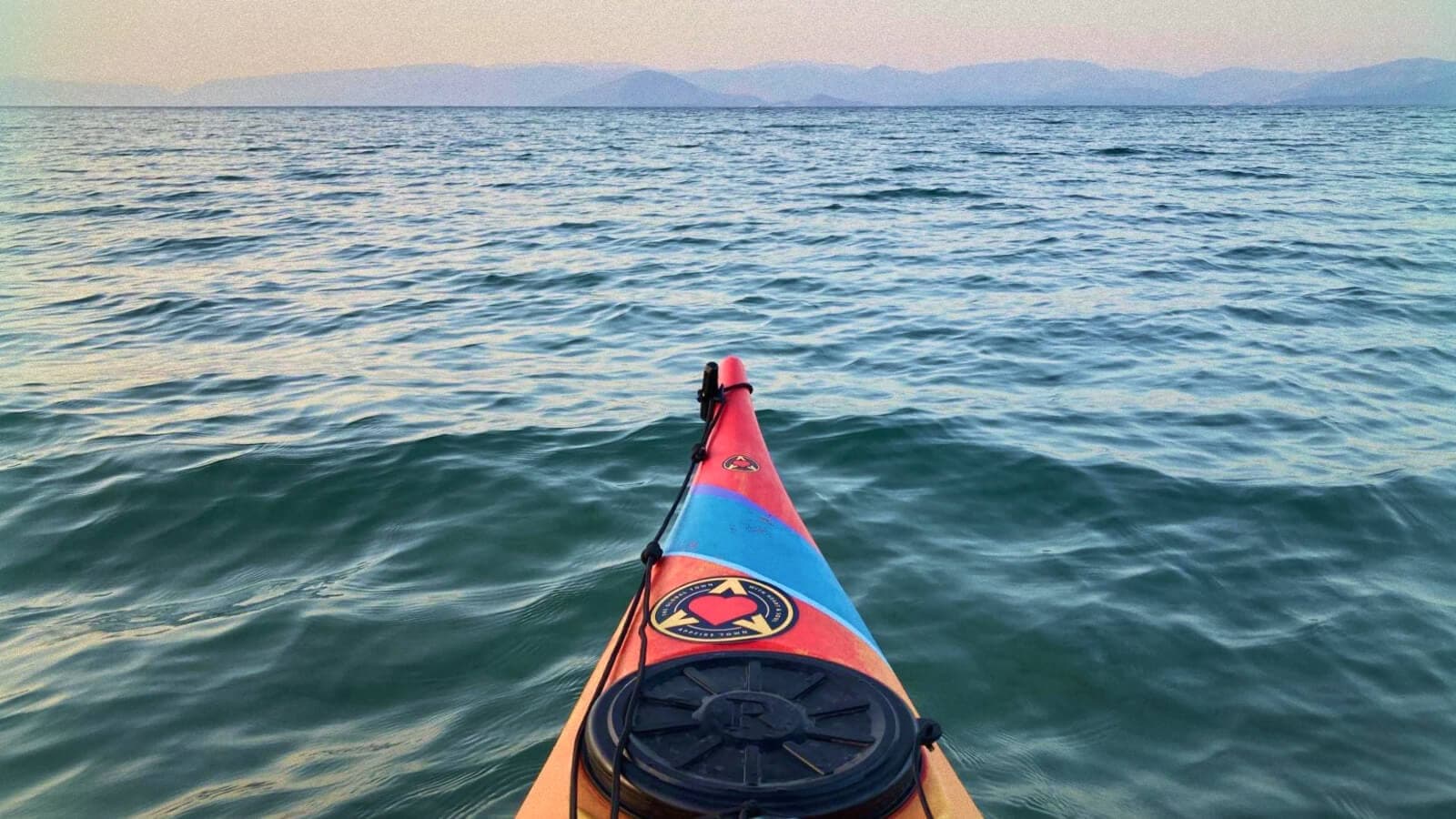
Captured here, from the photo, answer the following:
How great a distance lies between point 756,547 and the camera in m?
3.39

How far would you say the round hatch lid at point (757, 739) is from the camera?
2006mm

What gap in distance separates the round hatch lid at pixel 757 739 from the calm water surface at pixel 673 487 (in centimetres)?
121

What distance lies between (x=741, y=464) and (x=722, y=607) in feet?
3.80

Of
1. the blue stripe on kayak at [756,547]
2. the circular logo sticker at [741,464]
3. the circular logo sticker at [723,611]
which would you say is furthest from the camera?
the circular logo sticker at [741,464]

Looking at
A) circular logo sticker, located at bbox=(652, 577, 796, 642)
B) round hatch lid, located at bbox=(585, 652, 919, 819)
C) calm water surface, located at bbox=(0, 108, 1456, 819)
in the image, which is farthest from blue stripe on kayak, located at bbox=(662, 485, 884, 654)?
calm water surface, located at bbox=(0, 108, 1456, 819)

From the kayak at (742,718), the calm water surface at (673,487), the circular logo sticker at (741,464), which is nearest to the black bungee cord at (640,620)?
the kayak at (742,718)

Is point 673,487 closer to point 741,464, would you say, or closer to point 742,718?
point 741,464

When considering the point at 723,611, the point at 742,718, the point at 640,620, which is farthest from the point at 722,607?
the point at 742,718

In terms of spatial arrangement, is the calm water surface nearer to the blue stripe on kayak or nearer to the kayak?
the blue stripe on kayak

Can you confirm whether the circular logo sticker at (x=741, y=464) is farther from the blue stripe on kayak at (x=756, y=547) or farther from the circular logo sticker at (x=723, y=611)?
the circular logo sticker at (x=723, y=611)

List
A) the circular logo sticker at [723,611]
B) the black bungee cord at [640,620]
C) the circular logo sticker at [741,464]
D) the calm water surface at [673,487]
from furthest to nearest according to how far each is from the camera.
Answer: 1. the circular logo sticker at [741,464]
2. the calm water surface at [673,487]
3. the circular logo sticker at [723,611]
4. the black bungee cord at [640,620]

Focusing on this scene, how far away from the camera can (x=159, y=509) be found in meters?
5.46

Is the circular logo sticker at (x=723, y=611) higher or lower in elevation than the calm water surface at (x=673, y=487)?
higher

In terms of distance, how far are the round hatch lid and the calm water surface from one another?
1211 millimetres
